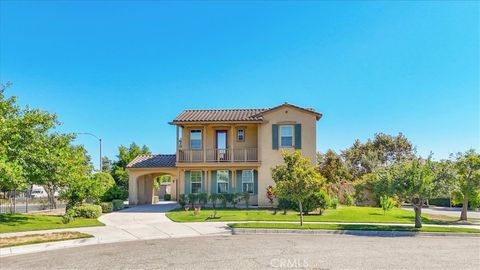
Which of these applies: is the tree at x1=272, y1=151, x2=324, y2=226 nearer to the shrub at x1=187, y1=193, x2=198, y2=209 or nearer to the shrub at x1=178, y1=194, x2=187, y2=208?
the shrub at x1=187, y1=193, x2=198, y2=209

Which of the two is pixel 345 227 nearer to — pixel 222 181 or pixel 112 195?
pixel 222 181

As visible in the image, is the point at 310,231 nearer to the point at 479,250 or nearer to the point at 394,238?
the point at 394,238

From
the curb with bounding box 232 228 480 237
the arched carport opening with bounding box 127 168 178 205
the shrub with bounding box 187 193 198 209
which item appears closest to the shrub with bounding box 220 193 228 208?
the shrub with bounding box 187 193 198 209

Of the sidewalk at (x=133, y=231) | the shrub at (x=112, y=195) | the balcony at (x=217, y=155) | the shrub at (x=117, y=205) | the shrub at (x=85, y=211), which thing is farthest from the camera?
the shrub at (x=112, y=195)

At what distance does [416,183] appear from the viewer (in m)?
15.5

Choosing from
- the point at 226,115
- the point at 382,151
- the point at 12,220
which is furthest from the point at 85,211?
the point at 382,151

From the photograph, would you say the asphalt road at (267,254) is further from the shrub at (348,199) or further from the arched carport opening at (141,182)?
the shrub at (348,199)

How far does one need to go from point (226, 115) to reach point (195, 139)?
9.34 feet

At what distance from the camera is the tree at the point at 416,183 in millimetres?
15531

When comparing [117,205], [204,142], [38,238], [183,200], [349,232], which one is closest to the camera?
[38,238]

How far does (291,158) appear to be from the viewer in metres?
16.9

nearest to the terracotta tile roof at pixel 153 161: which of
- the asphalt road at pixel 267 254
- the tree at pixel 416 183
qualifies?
the asphalt road at pixel 267 254

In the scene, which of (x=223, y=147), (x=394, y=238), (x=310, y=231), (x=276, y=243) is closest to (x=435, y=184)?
(x=394, y=238)

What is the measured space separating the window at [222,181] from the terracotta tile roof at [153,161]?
3.66 meters
